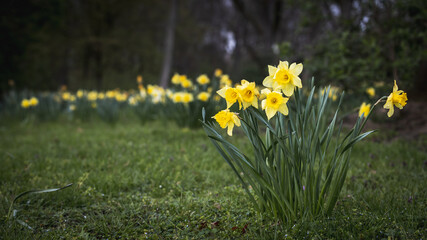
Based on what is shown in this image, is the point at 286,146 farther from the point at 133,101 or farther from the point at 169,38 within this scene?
the point at 169,38

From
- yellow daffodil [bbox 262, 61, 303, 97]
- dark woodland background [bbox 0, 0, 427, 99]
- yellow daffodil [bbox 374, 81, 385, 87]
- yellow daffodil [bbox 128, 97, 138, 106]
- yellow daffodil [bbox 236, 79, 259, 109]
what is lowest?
yellow daffodil [bbox 128, 97, 138, 106]

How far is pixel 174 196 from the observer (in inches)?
82.0

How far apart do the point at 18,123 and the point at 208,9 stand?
19.7 meters

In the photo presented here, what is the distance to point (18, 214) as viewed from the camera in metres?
1.75

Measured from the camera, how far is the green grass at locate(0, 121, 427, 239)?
1.48 meters

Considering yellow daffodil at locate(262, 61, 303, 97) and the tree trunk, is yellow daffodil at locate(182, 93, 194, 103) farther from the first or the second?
the tree trunk

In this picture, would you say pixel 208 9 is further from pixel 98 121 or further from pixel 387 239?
pixel 387 239

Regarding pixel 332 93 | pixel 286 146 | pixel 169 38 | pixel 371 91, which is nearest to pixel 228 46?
pixel 169 38

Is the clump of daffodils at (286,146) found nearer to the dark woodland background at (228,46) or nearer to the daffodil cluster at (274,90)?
the daffodil cluster at (274,90)

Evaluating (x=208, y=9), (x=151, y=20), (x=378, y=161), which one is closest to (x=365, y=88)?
(x=378, y=161)

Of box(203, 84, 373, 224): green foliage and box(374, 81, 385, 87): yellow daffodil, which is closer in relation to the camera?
box(203, 84, 373, 224): green foliage

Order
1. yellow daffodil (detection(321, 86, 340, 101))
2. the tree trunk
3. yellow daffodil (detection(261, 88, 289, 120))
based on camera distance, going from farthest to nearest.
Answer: the tree trunk, yellow daffodil (detection(321, 86, 340, 101)), yellow daffodil (detection(261, 88, 289, 120))

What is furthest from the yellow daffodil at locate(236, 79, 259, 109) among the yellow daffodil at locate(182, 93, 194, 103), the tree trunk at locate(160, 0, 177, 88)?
the tree trunk at locate(160, 0, 177, 88)

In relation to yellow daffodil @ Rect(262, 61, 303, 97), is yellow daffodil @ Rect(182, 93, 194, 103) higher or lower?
lower
